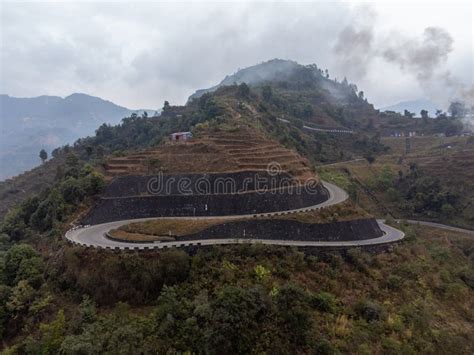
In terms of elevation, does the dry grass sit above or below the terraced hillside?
below

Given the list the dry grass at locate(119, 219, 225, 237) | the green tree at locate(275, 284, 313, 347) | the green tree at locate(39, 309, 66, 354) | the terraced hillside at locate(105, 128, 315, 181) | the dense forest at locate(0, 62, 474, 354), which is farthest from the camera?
the terraced hillside at locate(105, 128, 315, 181)

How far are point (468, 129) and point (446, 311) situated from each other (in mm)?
Answer: 96814

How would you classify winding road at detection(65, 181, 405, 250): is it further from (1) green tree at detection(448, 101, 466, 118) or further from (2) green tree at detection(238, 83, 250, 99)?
(1) green tree at detection(448, 101, 466, 118)

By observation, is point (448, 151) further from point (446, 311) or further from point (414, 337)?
point (414, 337)

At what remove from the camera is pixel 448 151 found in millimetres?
78938

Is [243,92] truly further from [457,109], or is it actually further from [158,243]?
[457,109]

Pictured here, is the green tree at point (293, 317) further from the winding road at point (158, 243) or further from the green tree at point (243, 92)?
the green tree at point (243, 92)

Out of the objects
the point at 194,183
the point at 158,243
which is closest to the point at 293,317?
the point at 158,243

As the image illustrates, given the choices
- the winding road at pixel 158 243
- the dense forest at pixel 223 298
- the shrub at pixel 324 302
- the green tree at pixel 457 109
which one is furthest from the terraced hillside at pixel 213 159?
the green tree at pixel 457 109

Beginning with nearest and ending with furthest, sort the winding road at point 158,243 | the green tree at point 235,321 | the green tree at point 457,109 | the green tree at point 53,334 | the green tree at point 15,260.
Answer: the green tree at point 235,321 → the green tree at point 53,334 → the winding road at point 158,243 → the green tree at point 15,260 → the green tree at point 457,109

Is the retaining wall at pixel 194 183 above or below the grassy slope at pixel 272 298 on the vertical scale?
above

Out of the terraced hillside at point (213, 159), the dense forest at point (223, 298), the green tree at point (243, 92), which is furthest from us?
the green tree at point (243, 92)

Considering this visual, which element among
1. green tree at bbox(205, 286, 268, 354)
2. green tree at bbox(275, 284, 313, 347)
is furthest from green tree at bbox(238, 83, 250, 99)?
green tree at bbox(205, 286, 268, 354)

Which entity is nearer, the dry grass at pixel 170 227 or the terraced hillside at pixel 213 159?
the dry grass at pixel 170 227
